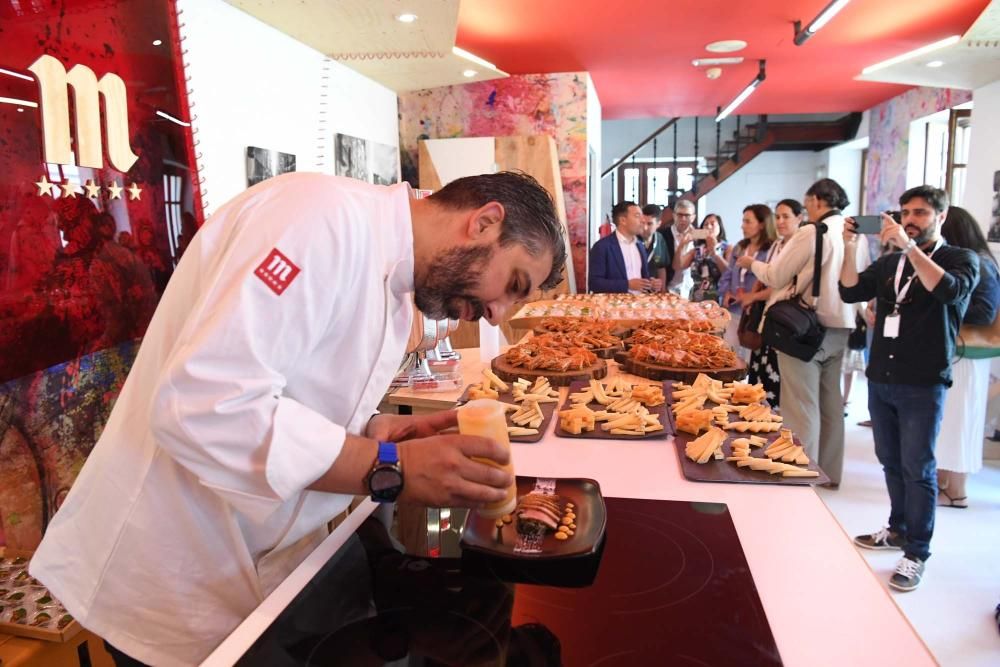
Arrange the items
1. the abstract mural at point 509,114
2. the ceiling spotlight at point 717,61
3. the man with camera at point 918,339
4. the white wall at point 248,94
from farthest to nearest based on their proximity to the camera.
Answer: the ceiling spotlight at point 717,61, the abstract mural at point 509,114, the white wall at point 248,94, the man with camera at point 918,339

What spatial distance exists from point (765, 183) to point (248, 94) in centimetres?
1164

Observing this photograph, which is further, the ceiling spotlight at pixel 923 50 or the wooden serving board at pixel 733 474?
the ceiling spotlight at pixel 923 50

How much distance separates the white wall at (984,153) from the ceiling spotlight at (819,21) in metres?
1.99

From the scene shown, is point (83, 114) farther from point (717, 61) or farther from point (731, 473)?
point (717, 61)

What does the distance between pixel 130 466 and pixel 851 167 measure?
42.0 feet

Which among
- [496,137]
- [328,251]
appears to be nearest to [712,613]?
[328,251]

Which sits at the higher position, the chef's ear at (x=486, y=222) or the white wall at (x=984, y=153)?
the white wall at (x=984, y=153)

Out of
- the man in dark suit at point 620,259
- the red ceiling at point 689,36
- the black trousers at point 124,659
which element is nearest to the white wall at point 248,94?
the red ceiling at point 689,36

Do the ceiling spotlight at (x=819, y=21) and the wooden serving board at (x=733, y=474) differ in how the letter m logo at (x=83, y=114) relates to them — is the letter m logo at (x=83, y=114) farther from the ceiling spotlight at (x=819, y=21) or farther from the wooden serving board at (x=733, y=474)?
the ceiling spotlight at (x=819, y=21)

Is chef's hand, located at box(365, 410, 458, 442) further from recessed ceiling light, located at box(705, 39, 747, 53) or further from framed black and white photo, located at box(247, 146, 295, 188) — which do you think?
recessed ceiling light, located at box(705, 39, 747, 53)

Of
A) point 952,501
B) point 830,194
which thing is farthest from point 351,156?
point 952,501

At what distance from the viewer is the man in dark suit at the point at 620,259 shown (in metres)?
5.66

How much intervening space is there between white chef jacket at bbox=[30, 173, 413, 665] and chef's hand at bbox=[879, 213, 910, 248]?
8.32ft

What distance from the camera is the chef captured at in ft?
3.24
